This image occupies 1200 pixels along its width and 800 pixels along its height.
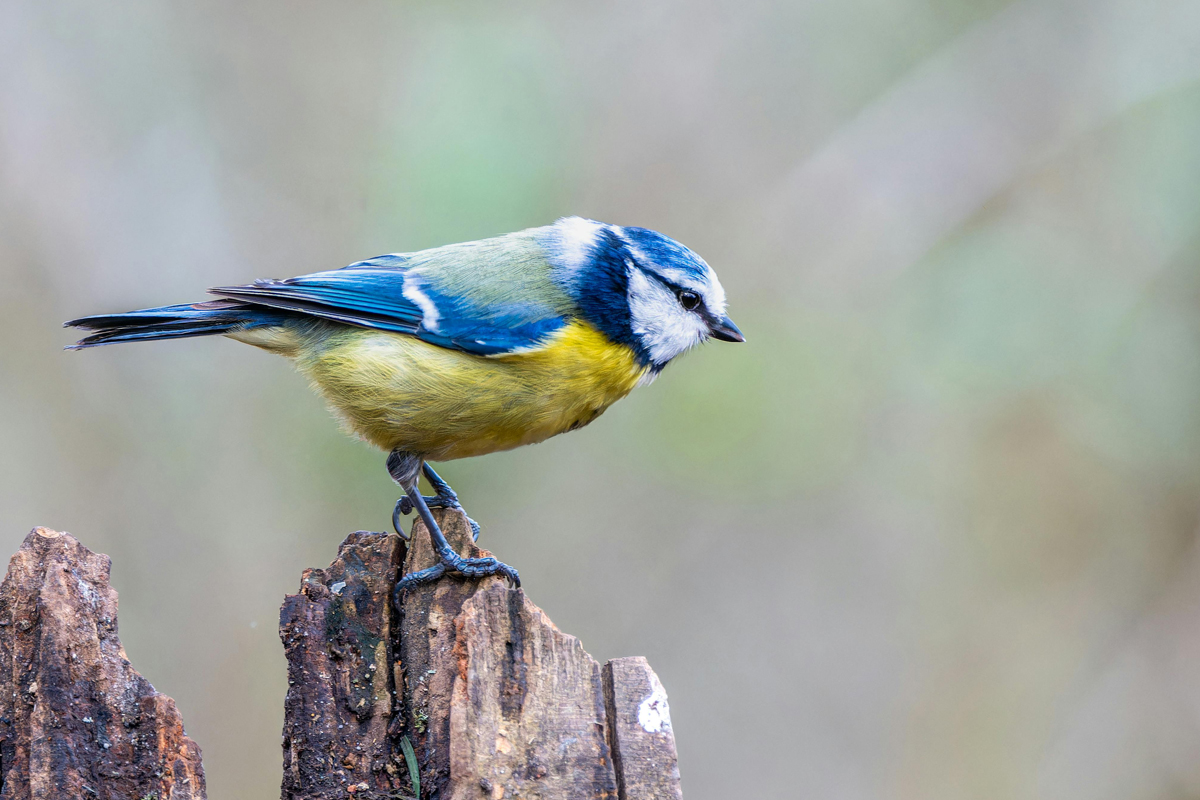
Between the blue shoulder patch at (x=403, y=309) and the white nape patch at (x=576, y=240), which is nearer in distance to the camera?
the blue shoulder patch at (x=403, y=309)

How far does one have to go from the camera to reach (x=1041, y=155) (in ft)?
19.5

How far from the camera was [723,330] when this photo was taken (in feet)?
10.9

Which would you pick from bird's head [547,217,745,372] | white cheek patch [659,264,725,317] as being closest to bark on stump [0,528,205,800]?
bird's head [547,217,745,372]

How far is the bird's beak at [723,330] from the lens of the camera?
10.8ft

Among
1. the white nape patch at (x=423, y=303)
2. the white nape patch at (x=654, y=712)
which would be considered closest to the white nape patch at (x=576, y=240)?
the white nape patch at (x=423, y=303)

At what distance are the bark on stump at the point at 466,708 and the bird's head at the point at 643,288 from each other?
3.62 ft

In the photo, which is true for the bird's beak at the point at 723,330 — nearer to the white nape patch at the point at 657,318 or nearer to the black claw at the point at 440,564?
the white nape patch at the point at 657,318

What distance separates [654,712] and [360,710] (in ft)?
2.41

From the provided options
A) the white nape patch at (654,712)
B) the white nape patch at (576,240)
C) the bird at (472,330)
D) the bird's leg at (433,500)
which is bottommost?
the white nape patch at (654,712)

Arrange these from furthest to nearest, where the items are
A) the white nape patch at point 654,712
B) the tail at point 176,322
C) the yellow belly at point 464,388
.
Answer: the tail at point 176,322, the yellow belly at point 464,388, the white nape patch at point 654,712

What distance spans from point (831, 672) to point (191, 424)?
3836mm

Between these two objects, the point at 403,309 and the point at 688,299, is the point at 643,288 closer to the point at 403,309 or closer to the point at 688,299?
the point at 688,299

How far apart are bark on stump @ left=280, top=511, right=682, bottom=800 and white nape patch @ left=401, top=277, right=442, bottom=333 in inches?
36.3

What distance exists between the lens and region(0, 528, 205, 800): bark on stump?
81.4 inches
